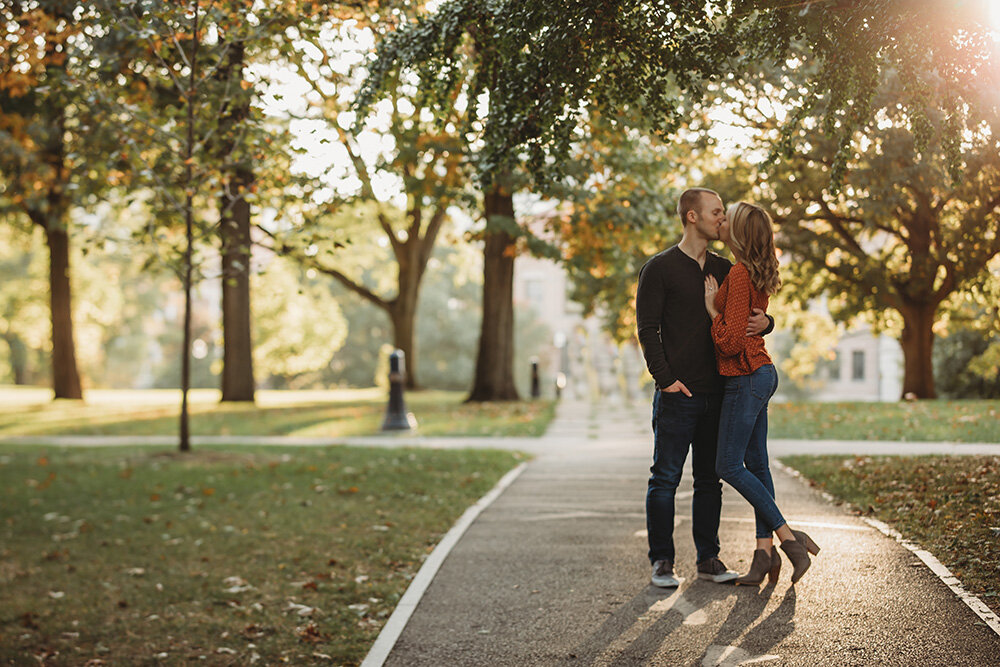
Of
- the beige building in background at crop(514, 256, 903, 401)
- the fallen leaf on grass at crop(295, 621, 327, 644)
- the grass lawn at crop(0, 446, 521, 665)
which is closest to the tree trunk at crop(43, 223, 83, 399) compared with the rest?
the grass lawn at crop(0, 446, 521, 665)

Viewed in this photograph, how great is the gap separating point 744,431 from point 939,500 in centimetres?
311

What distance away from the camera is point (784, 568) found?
5.97 meters

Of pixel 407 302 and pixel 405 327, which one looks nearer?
pixel 405 327

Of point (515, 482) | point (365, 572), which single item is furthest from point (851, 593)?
point (515, 482)

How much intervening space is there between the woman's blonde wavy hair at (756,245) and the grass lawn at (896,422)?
21.7 ft

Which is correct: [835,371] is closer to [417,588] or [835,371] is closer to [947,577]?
[947,577]

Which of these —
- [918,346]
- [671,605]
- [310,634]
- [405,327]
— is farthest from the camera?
[405,327]

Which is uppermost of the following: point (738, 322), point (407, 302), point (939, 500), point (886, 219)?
point (886, 219)

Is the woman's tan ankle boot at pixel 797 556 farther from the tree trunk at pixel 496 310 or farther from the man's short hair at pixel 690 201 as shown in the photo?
the tree trunk at pixel 496 310

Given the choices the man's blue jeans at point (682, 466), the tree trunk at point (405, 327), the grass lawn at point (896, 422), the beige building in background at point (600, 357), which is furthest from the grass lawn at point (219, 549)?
Answer: the beige building in background at point (600, 357)

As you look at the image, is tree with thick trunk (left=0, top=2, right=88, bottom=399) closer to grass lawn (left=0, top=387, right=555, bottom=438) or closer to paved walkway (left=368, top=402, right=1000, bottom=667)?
grass lawn (left=0, top=387, right=555, bottom=438)

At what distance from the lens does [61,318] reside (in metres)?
24.6

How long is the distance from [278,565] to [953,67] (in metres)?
6.09

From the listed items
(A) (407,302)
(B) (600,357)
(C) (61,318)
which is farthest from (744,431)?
(B) (600,357)
